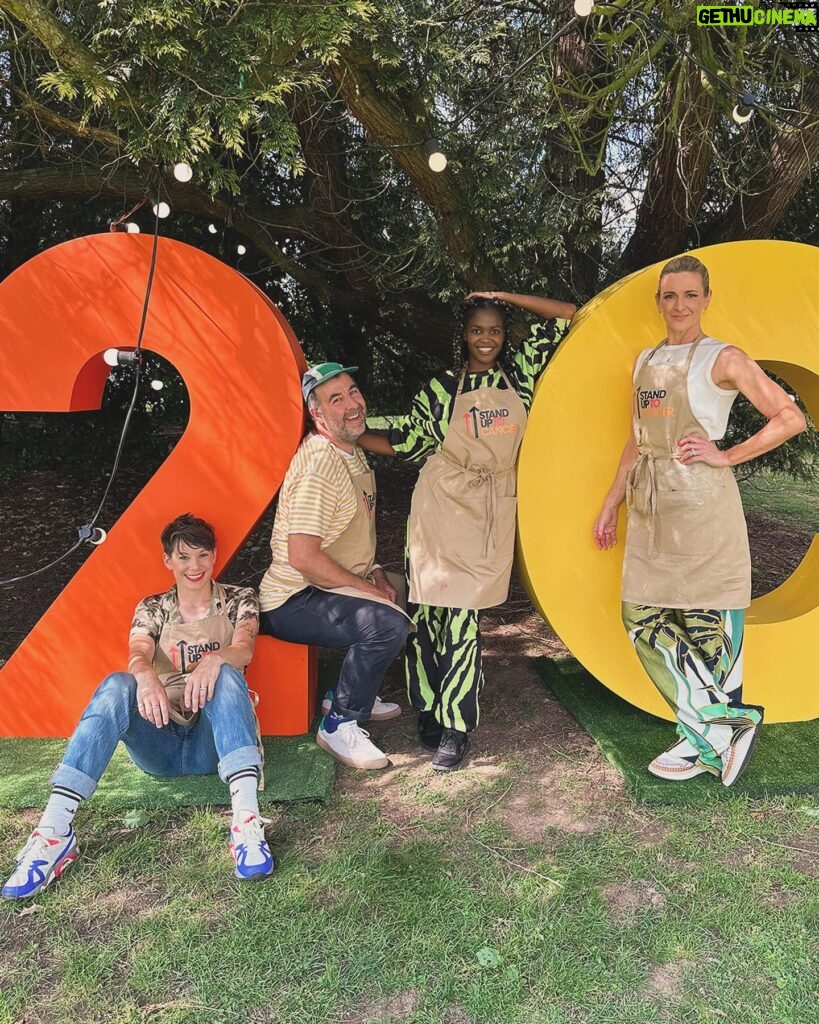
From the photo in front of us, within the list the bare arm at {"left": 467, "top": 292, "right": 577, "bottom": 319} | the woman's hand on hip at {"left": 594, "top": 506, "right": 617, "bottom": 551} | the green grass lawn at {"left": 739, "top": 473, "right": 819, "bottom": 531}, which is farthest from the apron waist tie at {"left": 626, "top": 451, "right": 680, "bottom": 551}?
the green grass lawn at {"left": 739, "top": 473, "right": 819, "bottom": 531}

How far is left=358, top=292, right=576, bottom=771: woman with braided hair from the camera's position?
3.46 metres

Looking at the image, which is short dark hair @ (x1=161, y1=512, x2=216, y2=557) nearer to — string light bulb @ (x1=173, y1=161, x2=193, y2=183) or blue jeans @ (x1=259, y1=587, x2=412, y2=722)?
blue jeans @ (x1=259, y1=587, x2=412, y2=722)

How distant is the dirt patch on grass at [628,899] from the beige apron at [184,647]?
5.73 ft

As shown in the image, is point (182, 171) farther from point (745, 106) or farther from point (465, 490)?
point (745, 106)

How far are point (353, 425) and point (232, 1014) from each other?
2.22 metres

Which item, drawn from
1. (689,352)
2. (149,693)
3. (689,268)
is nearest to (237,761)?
(149,693)

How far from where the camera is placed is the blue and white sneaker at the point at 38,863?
2650 millimetres

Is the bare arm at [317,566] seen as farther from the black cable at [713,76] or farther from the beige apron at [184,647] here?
the black cable at [713,76]

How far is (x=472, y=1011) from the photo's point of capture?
2230 millimetres

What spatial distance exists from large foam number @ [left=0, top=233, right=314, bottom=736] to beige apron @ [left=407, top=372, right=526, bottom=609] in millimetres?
718

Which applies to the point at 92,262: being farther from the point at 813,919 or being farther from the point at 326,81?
the point at 813,919

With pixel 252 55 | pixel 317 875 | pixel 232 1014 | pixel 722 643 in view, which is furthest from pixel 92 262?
pixel 722 643

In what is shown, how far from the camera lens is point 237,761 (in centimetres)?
288

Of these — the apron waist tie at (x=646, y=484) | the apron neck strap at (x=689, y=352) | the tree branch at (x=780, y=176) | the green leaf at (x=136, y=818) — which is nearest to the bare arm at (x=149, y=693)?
the green leaf at (x=136, y=818)
